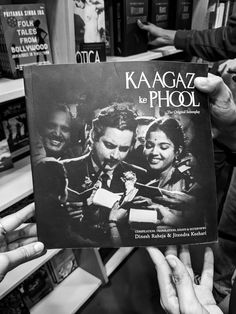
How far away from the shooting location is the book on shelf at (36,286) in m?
1.31

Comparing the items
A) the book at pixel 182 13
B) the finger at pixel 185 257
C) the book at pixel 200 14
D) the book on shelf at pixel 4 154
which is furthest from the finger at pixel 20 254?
the book at pixel 200 14

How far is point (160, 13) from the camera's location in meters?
Answer: 1.43

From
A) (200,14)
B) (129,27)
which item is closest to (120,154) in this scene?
(129,27)

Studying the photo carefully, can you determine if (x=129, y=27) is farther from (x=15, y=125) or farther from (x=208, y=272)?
(x=208, y=272)

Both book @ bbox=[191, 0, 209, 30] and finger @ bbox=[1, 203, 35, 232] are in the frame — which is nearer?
finger @ bbox=[1, 203, 35, 232]

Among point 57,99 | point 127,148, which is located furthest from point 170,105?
point 57,99

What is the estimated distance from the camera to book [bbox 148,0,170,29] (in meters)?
1.38

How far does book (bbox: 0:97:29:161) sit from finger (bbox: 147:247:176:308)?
685 mm

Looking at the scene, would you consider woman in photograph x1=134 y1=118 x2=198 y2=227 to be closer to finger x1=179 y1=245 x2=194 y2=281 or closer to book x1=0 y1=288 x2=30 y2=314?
finger x1=179 y1=245 x2=194 y2=281

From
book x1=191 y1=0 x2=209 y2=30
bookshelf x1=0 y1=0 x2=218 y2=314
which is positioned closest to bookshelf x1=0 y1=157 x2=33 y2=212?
bookshelf x1=0 y1=0 x2=218 y2=314

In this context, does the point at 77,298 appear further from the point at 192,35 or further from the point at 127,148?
the point at 192,35

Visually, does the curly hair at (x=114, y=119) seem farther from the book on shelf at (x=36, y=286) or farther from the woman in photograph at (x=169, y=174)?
the book on shelf at (x=36, y=286)

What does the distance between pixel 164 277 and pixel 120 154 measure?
12.4 inches

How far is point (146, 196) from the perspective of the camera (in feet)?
2.16
